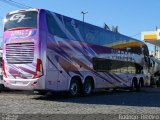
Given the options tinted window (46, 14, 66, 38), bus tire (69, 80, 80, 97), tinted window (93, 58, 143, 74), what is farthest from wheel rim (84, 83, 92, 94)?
tinted window (46, 14, 66, 38)

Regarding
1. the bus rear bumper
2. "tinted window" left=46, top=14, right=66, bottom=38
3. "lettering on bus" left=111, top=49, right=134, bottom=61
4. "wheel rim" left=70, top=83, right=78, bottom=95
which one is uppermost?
"tinted window" left=46, top=14, right=66, bottom=38

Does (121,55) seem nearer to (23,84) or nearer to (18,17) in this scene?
(18,17)

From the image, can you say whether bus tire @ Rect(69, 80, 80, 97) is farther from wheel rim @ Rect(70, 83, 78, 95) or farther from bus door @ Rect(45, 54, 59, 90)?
bus door @ Rect(45, 54, 59, 90)

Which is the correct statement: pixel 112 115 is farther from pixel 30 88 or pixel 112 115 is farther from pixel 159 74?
pixel 159 74

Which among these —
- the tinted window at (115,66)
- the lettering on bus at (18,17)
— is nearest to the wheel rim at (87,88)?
the tinted window at (115,66)

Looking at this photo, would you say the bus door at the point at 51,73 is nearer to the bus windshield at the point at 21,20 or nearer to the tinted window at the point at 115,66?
the bus windshield at the point at 21,20

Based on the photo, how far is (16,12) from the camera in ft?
62.7

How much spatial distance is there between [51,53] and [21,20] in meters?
2.13

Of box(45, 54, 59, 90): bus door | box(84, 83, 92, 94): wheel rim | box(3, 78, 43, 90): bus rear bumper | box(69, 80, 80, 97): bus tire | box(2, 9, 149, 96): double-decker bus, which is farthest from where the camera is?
box(84, 83, 92, 94): wheel rim

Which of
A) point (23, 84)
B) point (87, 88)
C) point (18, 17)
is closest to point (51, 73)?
point (23, 84)

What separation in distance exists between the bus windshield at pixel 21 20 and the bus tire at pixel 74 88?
12.9 feet

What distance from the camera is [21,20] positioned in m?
18.8

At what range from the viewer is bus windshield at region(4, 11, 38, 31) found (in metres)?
18.4

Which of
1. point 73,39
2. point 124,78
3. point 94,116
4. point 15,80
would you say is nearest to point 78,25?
point 73,39
